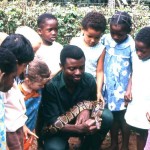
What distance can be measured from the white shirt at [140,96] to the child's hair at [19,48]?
1.51 meters

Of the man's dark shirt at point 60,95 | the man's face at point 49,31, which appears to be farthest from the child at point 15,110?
the man's face at point 49,31

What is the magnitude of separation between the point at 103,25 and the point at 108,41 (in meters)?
0.22

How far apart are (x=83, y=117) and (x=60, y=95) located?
352mm

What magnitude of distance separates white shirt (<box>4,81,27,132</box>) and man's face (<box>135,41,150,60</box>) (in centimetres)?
161

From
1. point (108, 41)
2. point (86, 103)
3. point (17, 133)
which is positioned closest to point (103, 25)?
point (108, 41)

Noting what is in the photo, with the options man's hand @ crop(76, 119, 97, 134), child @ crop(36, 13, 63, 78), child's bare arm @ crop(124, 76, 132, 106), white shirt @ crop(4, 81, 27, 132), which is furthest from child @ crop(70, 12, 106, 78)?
white shirt @ crop(4, 81, 27, 132)

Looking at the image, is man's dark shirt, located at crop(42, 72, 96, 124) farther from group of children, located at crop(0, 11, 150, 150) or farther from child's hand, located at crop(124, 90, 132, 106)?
child's hand, located at crop(124, 90, 132, 106)

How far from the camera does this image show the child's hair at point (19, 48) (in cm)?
342

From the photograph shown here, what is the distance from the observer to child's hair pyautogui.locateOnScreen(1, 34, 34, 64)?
11.2ft

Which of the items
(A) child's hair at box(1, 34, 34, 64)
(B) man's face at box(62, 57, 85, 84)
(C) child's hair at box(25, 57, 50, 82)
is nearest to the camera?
(A) child's hair at box(1, 34, 34, 64)

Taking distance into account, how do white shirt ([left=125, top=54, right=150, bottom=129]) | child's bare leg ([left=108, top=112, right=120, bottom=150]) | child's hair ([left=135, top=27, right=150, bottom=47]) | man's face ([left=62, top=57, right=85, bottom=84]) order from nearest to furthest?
man's face ([left=62, top=57, right=85, bottom=84])
child's hair ([left=135, top=27, right=150, bottom=47])
white shirt ([left=125, top=54, right=150, bottom=129])
child's bare leg ([left=108, top=112, right=120, bottom=150])

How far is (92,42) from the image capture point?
4664mm

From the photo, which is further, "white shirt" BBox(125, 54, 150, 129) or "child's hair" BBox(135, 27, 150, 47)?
"white shirt" BBox(125, 54, 150, 129)

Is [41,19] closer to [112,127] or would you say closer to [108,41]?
[108,41]
